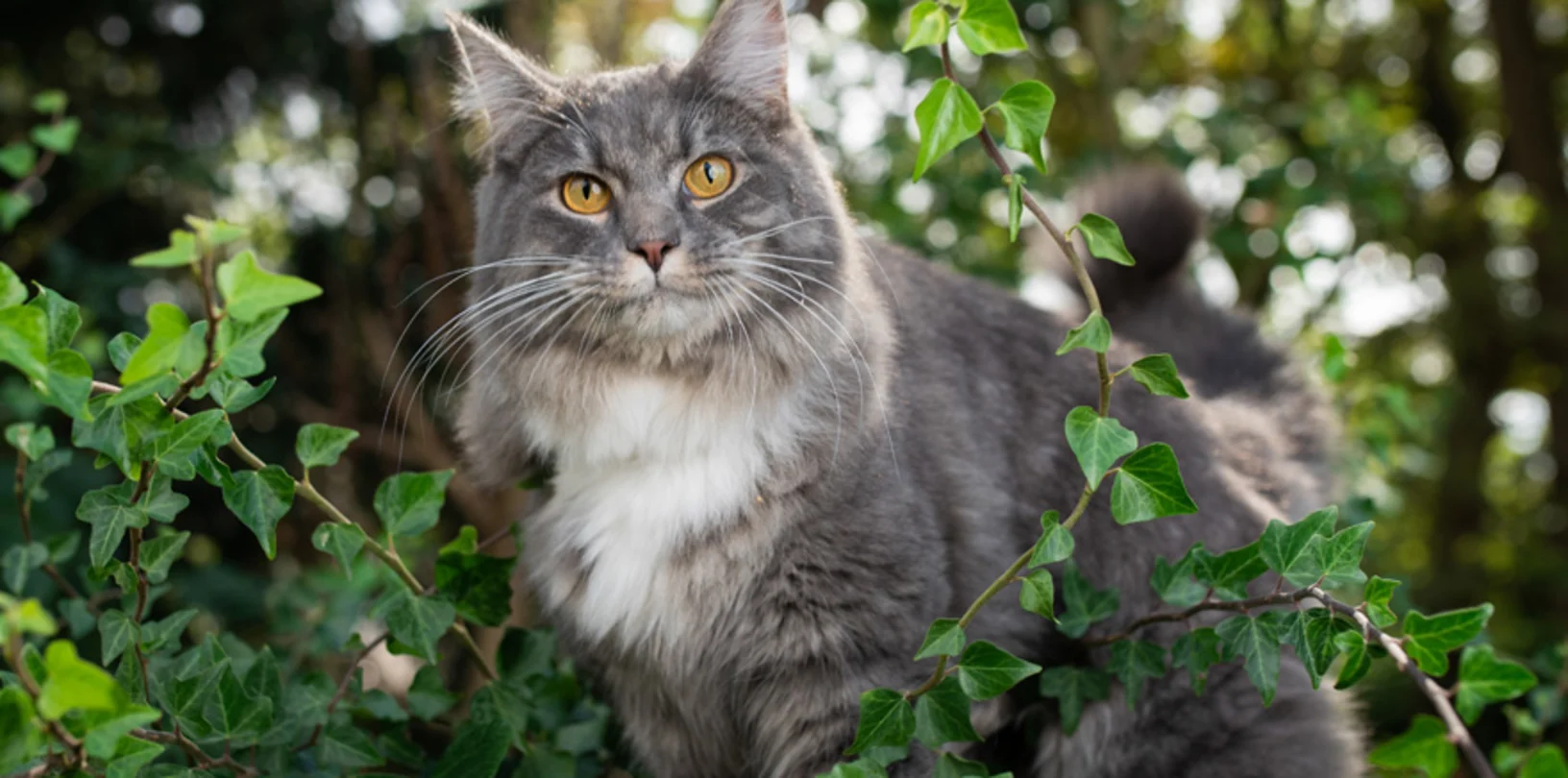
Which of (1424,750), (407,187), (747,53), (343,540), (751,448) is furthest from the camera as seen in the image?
(407,187)

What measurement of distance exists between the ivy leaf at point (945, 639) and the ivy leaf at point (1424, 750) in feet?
1.60

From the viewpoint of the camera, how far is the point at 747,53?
2307 millimetres

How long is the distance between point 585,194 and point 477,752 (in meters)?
0.95

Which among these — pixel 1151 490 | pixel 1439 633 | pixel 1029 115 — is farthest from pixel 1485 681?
pixel 1029 115

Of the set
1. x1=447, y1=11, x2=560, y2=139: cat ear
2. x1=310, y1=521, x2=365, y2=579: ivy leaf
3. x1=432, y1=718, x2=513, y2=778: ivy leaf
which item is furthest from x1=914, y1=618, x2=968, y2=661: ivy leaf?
x1=447, y1=11, x2=560, y2=139: cat ear

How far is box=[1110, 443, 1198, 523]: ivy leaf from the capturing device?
1587mm

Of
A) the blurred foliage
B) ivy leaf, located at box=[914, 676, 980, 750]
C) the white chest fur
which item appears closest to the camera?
ivy leaf, located at box=[914, 676, 980, 750]

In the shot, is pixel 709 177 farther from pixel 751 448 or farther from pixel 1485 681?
pixel 1485 681

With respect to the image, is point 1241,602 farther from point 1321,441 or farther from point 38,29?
point 38,29

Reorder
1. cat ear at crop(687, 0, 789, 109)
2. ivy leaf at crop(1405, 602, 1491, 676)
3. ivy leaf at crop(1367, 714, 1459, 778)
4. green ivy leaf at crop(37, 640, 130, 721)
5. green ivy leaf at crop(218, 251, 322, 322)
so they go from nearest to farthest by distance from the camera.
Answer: green ivy leaf at crop(37, 640, 130, 721)
green ivy leaf at crop(218, 251, 322, 322)
ivy leaf at crop(1367, 714, 1459, 778)
ivy leaf at crop(1405, 602, 1491, 676)
cat ear at crop(687, 0, 789, 109)

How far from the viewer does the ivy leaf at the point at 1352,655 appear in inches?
59.3

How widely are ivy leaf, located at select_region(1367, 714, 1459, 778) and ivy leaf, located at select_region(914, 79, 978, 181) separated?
2.74 ft

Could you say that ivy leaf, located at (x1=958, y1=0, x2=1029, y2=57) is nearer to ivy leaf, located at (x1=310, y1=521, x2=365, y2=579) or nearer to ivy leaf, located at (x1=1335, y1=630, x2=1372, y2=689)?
ivy leaf, located at (x1=1335, y1=630, x2=1372, y2=689)

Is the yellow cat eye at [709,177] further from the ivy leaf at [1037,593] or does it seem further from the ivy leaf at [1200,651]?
the ivy leaf at [1200,651]
